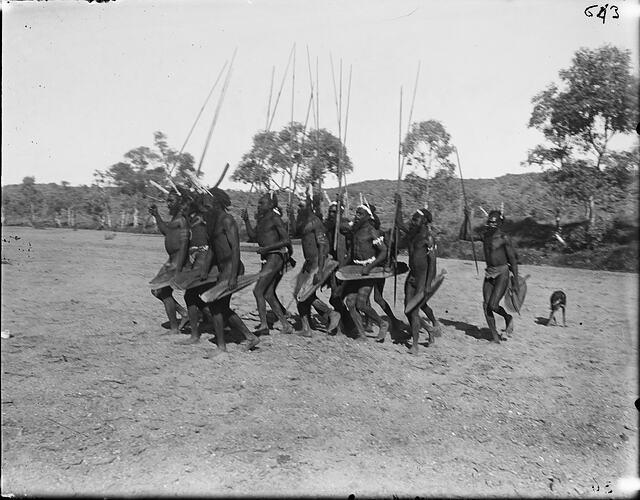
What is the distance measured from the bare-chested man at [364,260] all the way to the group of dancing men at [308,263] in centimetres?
2

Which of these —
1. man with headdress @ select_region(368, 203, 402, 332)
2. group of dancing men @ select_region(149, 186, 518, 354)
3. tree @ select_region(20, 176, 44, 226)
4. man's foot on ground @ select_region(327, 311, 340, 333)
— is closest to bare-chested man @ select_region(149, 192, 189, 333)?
group of dancing men @ select_region(149, 186, 518, 354)

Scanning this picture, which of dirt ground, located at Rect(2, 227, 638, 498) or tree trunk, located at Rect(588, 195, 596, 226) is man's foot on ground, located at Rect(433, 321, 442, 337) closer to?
dirt ground, located at Rect(2, 227, 638, 498)

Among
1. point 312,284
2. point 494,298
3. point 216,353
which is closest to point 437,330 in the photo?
point 494,298

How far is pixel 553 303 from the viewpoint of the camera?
988cm

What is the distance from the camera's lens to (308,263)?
28.7ft

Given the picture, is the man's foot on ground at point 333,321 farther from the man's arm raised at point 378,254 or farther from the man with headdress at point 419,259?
the man with headdress at point 419,259

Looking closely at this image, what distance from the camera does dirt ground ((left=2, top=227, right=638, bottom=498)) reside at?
4629 mm

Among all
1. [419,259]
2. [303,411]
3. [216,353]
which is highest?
[419,259]

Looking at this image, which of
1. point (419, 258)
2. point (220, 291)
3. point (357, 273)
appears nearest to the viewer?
point (220, 291)

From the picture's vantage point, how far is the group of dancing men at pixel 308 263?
24.1 feet

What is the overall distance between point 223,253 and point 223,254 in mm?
14

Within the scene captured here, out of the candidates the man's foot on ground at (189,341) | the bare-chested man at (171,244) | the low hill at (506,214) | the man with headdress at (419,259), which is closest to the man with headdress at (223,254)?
the man's foot on ground at (189,341)

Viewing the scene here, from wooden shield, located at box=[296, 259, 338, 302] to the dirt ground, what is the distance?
0.69 metres

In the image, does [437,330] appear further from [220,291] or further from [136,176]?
[136,176]
